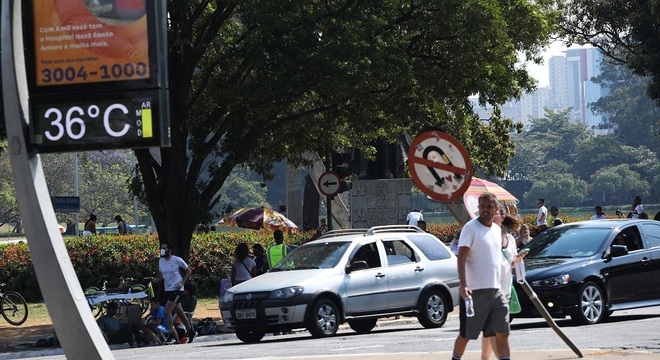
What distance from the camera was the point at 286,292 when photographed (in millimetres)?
19031

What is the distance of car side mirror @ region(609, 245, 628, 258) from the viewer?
19.5 m

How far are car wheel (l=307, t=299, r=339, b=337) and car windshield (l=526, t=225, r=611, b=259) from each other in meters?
3.29

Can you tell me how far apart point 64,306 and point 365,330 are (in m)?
11.9

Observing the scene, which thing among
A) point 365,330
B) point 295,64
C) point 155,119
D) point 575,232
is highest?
point 295,64

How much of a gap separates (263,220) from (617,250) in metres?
28.6

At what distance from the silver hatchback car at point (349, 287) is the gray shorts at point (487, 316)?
7.88 meters

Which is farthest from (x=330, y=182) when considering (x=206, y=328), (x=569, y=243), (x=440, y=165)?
(x=440, y=165)

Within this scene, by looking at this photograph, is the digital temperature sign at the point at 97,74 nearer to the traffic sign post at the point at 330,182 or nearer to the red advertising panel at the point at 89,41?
the red advertising panel at the point at 89,41

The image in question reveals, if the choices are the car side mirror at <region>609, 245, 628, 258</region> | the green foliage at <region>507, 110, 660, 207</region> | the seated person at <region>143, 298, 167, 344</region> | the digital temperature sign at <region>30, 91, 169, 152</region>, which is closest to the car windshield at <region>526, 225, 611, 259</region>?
the car side mirror at <region>609, 245, 628, 258</region>

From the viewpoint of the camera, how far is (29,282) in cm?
3016

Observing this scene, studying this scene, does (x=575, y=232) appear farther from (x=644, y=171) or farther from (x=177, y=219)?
(x=644, y=171)

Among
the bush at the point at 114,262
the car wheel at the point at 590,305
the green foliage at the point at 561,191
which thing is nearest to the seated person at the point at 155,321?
the car wheel at the point at 590,305

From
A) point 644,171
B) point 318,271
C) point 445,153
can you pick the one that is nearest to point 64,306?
point 445,153

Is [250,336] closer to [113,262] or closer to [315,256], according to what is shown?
[315,256]
